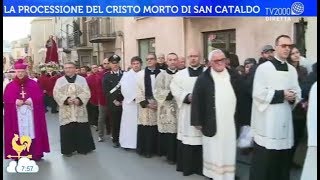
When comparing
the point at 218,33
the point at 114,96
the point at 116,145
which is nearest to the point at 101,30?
the point at 218,33

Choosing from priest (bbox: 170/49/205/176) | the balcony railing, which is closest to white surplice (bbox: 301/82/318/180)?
priest (bbox: 170/49/205/176)

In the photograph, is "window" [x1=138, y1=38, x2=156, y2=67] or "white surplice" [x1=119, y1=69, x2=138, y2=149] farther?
"white surplice" [x1=119, y1=69, x2=138, y2=149]

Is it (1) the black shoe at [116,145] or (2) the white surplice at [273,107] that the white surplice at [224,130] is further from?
(1) the black shoe at [116,145]

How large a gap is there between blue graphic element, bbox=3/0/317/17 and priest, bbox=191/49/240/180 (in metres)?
0.55

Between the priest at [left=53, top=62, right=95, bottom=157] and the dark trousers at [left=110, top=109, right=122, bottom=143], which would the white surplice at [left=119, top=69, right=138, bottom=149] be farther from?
the priest at [left=53, top=62, right=95, bottom=157]

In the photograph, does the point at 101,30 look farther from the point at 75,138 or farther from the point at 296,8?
the point at 75,138

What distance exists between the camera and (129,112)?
19.7 ft

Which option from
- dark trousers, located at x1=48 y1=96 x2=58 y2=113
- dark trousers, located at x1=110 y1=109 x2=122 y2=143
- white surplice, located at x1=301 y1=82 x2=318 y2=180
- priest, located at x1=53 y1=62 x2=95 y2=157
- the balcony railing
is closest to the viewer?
white surplice, located at x1=301 y1=82 x2=318 y2=180

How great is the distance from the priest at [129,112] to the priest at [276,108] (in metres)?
1.66

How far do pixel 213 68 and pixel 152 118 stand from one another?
4.96 ft

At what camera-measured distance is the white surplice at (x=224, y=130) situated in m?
4.34

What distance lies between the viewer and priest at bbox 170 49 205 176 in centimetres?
479

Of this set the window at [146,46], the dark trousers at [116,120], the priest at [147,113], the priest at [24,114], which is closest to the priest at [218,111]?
the window at [146,46]

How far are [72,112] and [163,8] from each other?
70.5 inches
